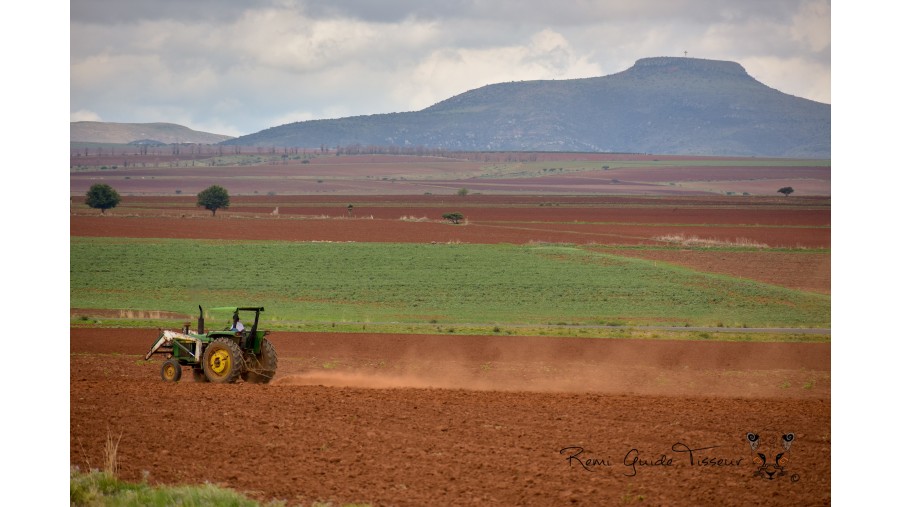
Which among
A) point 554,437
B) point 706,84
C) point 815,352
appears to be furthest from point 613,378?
point 706,84

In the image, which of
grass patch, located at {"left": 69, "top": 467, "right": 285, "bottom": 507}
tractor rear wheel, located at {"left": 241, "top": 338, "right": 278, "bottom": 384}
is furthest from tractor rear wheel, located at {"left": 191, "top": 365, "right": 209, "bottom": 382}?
grass patch, located at {"left": 69, "top": 467, "right": 285, "bottom": 507}

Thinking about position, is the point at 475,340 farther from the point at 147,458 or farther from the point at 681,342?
the point at 147,458

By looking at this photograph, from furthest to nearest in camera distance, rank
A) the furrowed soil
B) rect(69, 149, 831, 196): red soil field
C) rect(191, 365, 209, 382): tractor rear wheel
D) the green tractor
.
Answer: rect(69, 149, 831, 196): red soil field → rect(191, 365, 209, 382): tractor rear wheel → the green tractor → the furrowed soil

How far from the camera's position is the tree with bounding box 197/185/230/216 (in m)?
58.8

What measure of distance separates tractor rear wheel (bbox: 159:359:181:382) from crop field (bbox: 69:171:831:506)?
23cm

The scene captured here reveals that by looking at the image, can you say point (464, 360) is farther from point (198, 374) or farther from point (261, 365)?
point (198, 374)

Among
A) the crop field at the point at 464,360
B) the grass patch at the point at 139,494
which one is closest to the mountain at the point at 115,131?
the crop field at the point at 464,360

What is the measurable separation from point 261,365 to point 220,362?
2.88 feet

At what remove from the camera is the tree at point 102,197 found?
1588 inches

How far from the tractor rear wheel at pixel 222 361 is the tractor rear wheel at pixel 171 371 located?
76 centimetres

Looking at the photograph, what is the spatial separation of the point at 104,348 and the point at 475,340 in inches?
403

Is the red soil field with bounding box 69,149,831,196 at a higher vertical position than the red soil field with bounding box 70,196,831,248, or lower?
higher

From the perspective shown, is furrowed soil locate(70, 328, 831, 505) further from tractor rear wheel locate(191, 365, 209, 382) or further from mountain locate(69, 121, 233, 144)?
mountain locate(69, 121, 233, 144)

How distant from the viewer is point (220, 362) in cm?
1764
